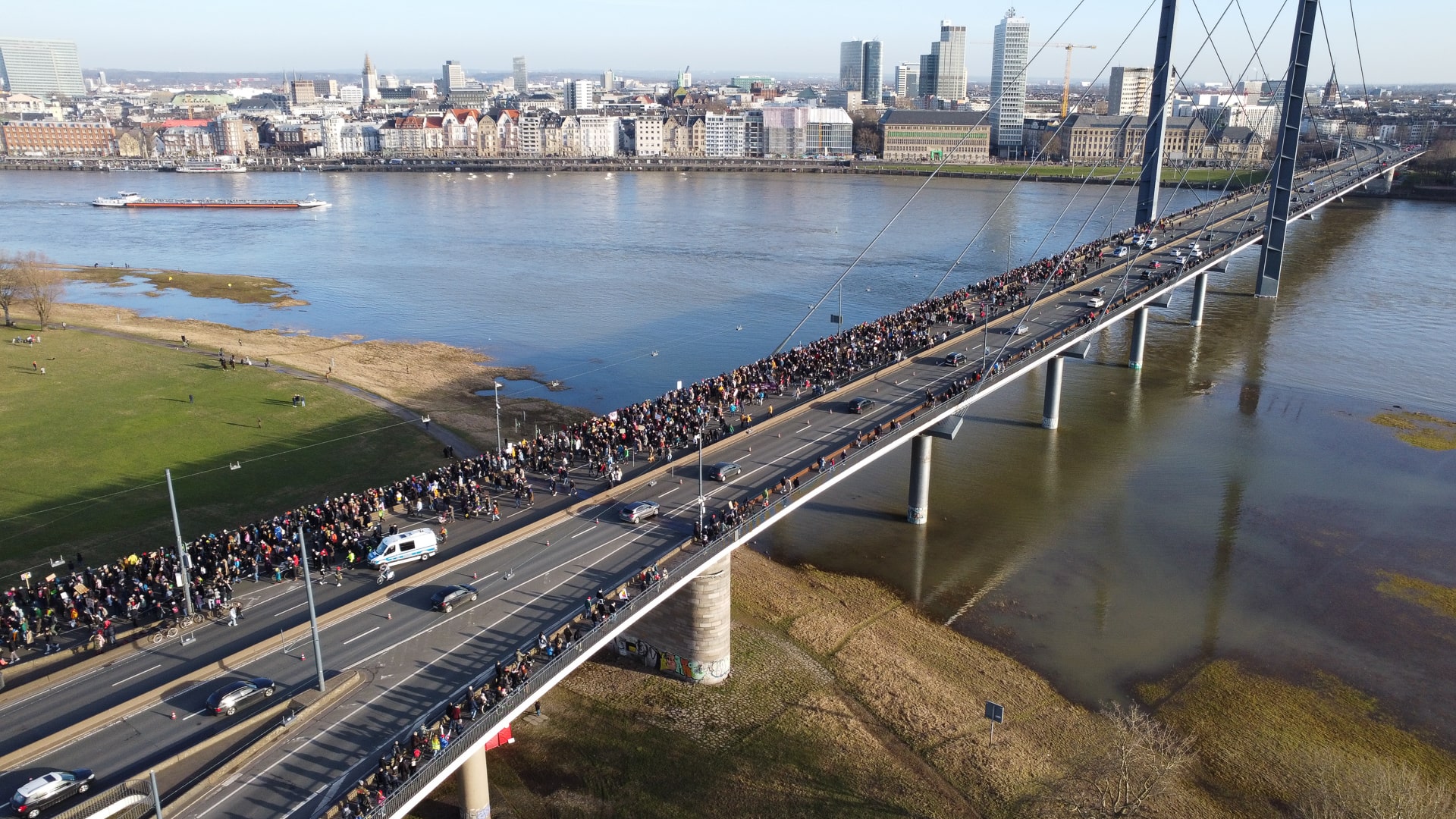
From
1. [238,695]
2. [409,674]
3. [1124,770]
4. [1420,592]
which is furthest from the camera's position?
[1420,592]

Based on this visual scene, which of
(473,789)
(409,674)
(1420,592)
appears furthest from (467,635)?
(1420,592)

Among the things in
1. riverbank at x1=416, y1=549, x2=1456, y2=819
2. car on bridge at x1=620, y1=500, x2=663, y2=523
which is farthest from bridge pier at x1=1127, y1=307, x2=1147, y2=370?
car on bridge at x1=620, y1=500, x2=663, y2=523

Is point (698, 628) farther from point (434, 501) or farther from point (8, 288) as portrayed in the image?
point (8, 288)

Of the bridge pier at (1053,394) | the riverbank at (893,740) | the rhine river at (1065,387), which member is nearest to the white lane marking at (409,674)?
the riverbank at (893,740)

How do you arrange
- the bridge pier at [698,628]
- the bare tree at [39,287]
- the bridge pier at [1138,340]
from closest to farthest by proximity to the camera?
the bridge pier at [698,628] → the bridge pier at [1138,340] → the bare tree at [39,287]

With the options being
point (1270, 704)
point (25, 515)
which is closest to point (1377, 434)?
point (1270, 704)

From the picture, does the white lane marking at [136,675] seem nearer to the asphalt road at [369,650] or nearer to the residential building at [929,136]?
the asphalt road at [369,650]
